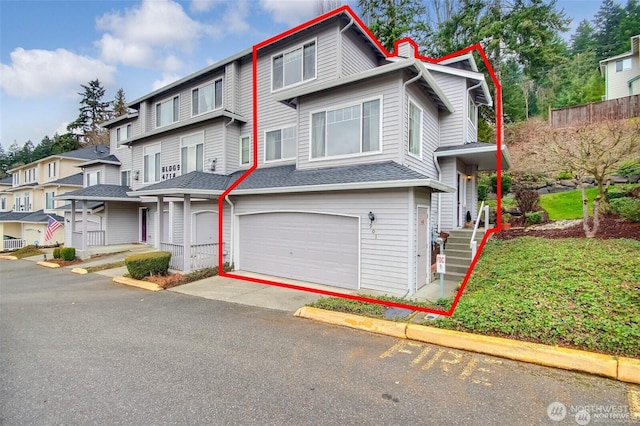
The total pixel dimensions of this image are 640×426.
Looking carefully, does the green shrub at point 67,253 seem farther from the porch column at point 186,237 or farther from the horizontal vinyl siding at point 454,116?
the horizontal vinyl siding at point 454,116

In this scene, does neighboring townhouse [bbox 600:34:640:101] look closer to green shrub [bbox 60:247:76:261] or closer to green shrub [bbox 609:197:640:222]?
green shrub [bbox 609:197:640:222]

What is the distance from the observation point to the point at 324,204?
8680 mm

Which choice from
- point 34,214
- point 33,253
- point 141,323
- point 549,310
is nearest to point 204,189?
point 141,323

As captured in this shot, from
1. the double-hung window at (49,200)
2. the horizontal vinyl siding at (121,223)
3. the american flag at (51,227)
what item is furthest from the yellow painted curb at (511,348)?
the double-hung window at (49,200)

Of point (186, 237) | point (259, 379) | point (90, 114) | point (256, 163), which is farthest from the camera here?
point (90, 114)

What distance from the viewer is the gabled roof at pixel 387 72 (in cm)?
769

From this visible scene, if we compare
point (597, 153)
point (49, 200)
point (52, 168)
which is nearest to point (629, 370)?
point (597, 153)

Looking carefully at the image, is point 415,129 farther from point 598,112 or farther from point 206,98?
point 598,112

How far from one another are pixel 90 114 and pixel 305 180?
172 ft

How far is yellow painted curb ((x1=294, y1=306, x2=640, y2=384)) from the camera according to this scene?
3.69m

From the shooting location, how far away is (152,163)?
16.4 metres

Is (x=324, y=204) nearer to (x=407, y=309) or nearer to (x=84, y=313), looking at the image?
(x=407, y=309)

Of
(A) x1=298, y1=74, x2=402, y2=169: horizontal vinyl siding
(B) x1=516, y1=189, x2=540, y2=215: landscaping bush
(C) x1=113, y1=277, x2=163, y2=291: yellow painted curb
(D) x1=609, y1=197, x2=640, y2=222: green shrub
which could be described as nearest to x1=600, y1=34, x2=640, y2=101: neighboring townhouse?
(B) x1=516, y1=189, x2=540, y2=215: landscaping bush

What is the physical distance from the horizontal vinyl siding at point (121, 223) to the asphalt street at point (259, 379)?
1324 centimetres
